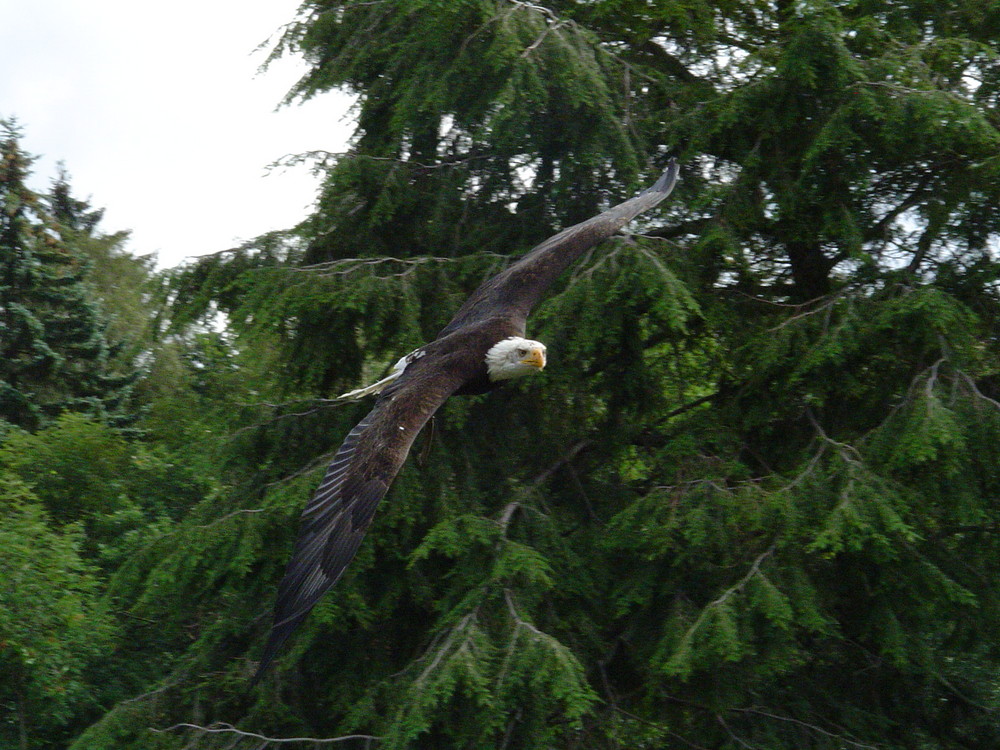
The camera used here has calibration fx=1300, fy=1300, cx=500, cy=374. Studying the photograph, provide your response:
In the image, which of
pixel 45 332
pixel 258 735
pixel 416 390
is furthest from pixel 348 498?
pixel 45 332

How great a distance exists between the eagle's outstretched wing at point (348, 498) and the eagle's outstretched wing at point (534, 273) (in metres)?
1.23

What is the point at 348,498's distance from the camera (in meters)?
5.81

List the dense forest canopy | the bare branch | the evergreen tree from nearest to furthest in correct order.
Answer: the dense forest canopy, the bare branch, the evergreen tree

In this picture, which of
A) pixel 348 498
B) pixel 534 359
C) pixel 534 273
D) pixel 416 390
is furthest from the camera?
pixel 534 273

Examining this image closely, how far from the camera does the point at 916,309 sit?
7.29m

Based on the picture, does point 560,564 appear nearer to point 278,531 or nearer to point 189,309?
point 278,531

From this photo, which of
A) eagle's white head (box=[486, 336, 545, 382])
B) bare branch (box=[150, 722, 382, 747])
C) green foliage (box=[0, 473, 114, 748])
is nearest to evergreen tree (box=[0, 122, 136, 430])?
green foliage (box=[0, 473, 114, 748])

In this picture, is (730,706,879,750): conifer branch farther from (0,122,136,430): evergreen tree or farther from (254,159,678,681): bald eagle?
(0,122,136,430): evergreen tree

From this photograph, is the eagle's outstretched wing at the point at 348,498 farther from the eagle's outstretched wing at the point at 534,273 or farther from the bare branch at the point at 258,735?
the bare branch at the point at 258,735

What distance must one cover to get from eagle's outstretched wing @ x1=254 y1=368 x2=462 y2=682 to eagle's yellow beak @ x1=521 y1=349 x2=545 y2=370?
698 millimetres

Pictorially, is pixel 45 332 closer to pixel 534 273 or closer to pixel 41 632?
pixel 41 632

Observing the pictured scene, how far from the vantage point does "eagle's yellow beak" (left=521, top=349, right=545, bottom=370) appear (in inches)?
262

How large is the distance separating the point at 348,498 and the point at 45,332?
13352 mm

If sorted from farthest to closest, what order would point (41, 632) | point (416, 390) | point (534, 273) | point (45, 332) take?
1. point (45, 332)
2. point (41, 632)
3. point (534, 273)
4. point (416, 390)
